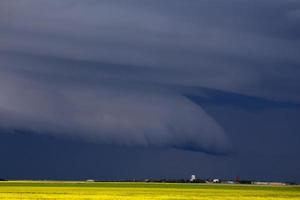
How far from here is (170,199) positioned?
74312mm

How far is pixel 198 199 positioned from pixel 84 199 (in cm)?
1326

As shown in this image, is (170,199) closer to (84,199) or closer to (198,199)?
(198,199)

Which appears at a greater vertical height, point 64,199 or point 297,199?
point 297,199

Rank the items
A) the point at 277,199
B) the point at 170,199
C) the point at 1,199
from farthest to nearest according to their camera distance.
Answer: the point at 277,199
the point at 170,199
the point at 1,199

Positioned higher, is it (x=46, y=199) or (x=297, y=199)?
(x=297, y=199)

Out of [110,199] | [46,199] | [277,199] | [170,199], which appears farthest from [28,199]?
[277,199]

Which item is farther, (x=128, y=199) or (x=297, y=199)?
(x=297, y=199)

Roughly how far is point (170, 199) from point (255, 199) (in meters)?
11.2

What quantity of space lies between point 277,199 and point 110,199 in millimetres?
21719

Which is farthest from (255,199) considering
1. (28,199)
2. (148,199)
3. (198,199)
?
(28,199)

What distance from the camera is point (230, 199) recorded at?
251 feet

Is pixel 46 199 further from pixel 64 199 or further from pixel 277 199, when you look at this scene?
pixel 277 199

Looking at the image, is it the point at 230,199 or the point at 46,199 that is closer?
the point at 46,199

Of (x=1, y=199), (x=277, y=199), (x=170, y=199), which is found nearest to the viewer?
(x=1, y=199)
